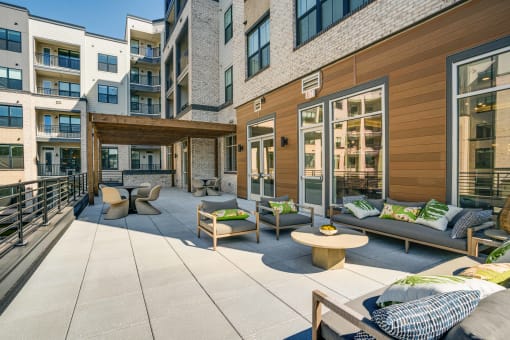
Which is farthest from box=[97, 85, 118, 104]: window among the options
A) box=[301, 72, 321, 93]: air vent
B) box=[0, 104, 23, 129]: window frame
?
box=[301, 72, 321, 93]: air vent

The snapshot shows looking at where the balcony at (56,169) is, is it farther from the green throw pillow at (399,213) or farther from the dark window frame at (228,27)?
the green throw pillow at (399,213)

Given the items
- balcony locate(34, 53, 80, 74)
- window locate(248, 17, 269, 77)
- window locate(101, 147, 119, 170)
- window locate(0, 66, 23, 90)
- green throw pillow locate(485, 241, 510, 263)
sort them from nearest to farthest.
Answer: green throw pillow locate(485, 241, 510, 263) < window locate(248, 17, 269, 77) < window locate(0, 66, 23, 90) < balcony locate(34, 53, 80, 74) < window locate(101, 147, 119, 170)

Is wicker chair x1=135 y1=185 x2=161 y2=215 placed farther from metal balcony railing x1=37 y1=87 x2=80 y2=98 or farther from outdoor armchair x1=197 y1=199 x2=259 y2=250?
metal balcony railing x1=37 y1=87 x2=80 y2=98

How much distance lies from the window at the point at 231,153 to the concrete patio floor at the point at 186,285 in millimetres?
7695

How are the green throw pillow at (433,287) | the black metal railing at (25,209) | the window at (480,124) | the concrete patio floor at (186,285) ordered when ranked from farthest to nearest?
1. the window at (480,124)
2. the black metal railing at (25,209)
3. the concrete patio floor at (186,285)
4. the green throw pillow at (433,287)

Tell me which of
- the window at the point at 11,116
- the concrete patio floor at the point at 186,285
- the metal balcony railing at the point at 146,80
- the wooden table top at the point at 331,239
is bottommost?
the concrete patio floor at the point at 186,285

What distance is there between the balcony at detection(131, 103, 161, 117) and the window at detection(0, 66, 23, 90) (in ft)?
25.3

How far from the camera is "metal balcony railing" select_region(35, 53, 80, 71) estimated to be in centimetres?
2023

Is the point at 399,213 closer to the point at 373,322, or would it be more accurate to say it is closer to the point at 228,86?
the point at 373,322

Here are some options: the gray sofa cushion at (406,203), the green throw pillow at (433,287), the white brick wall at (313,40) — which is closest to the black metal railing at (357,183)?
the gray sofa cushion at (406,203)

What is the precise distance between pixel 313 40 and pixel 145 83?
2152 centimetres

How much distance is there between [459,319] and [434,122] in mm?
4198

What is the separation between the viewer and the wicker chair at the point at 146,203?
7.06 metres

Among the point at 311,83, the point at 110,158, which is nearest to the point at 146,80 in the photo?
the point at 110,158
